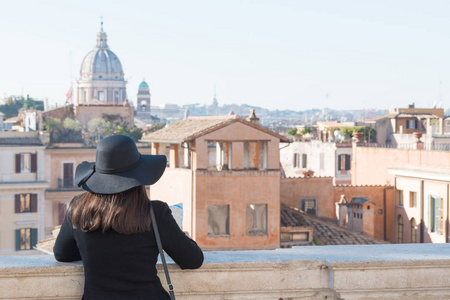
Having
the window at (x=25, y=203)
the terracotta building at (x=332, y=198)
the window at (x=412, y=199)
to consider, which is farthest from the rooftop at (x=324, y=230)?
the window at (x=25, y=203)

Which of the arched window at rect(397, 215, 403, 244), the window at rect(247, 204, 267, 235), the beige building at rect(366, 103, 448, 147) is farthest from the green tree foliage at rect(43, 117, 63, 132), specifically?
the window at rect(247, 204, 267, 235)

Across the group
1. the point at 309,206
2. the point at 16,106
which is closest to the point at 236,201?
the point at 309,206

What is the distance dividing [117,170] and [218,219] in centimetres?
1713

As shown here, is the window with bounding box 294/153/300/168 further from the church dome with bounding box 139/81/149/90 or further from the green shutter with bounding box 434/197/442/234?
the church dome with bounding box 139/81/149/90

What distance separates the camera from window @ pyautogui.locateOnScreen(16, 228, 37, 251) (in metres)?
36.4

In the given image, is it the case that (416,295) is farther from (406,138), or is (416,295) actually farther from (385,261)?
(406,138)

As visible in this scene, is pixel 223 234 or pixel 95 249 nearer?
pixel 95 249

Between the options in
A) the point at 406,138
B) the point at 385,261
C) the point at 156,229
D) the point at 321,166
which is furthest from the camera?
the point at 321,166

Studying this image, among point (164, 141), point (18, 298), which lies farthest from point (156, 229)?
point (164, 141)

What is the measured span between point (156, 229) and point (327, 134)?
46.0 m

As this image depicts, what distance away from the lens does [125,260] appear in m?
3.39

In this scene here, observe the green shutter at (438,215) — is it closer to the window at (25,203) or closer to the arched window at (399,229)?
the arched window at (399,229)

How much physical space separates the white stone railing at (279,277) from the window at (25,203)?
1354 inches

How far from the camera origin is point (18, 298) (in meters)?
3.55
